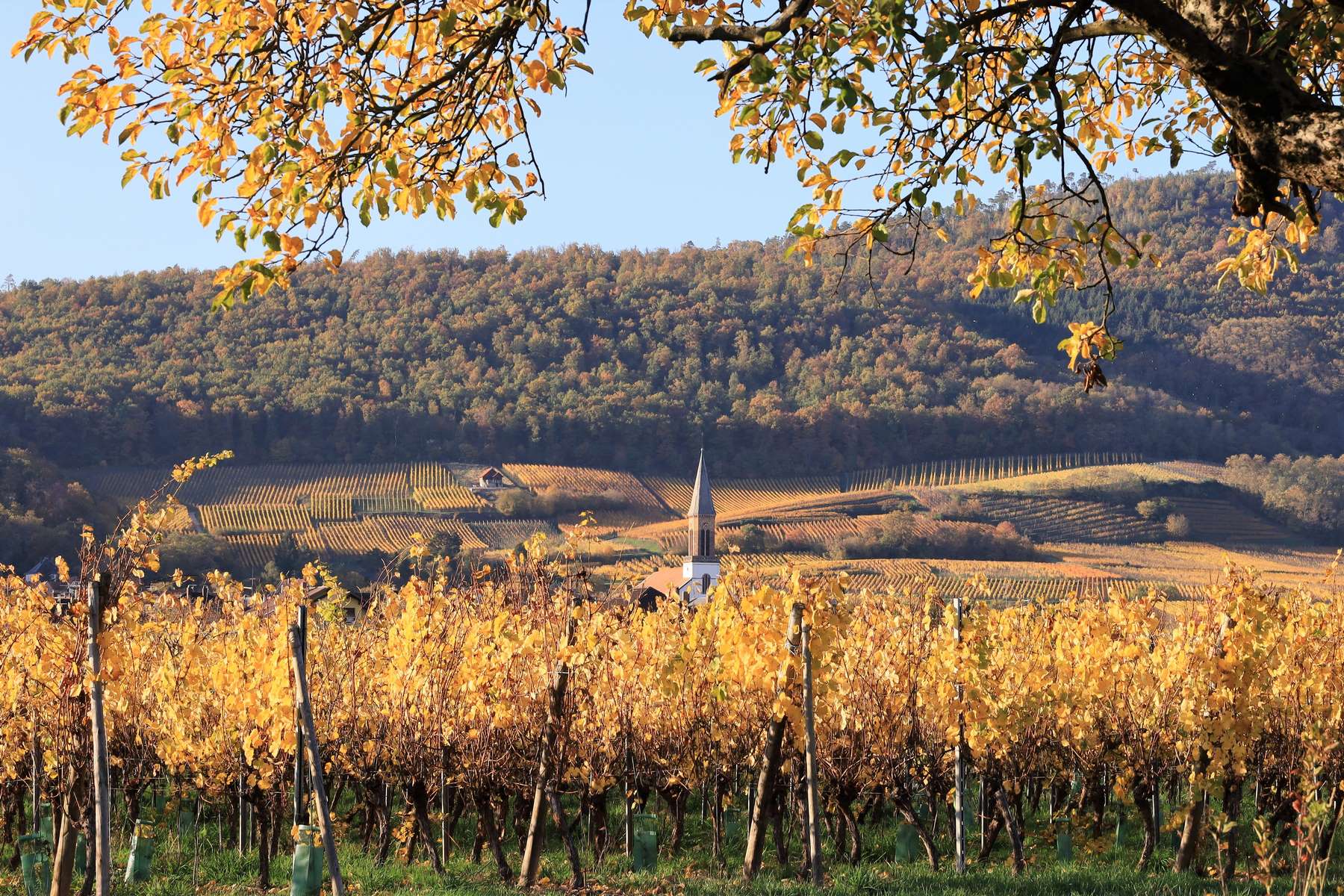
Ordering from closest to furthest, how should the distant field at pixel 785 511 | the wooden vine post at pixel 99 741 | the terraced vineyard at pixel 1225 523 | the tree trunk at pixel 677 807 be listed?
the wooden vine post at pixel 99 741, the tree trunk at pixel 677 807, the distant field at pixel 785 511, the terraced vineyard at pixel 1225 523

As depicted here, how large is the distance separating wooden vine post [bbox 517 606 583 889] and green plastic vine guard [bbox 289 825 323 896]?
117 centimetres

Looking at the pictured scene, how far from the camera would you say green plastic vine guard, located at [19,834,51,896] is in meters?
7.62

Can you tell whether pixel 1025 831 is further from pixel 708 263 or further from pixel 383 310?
A: pixel 708 263

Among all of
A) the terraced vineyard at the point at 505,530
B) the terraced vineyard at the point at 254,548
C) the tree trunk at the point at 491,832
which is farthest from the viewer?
the terraced vineyard at the point at 505,530

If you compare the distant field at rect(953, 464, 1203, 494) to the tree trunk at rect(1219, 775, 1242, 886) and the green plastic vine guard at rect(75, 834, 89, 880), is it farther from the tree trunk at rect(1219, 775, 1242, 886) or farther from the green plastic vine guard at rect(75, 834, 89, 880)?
the green plastic vine guard at rect(75, 834, 89, 880)

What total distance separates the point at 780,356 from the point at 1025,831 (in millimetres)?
101468

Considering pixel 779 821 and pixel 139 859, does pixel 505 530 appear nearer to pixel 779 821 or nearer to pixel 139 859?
pixel 779 821

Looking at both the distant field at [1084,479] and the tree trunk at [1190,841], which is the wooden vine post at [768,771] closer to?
the tree trunk at [1190,841]

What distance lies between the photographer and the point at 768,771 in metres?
7.30

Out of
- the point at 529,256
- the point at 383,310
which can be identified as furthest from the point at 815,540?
the point at 529,256

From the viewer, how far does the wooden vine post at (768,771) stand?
279 inches

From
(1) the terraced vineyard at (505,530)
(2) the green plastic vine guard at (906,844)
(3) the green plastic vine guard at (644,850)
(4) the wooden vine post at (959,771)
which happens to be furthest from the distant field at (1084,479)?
(3) the green plastic vine guard at (644,850)

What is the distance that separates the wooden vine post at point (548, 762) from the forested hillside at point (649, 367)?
261 ft

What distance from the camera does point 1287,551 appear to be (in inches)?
3184
